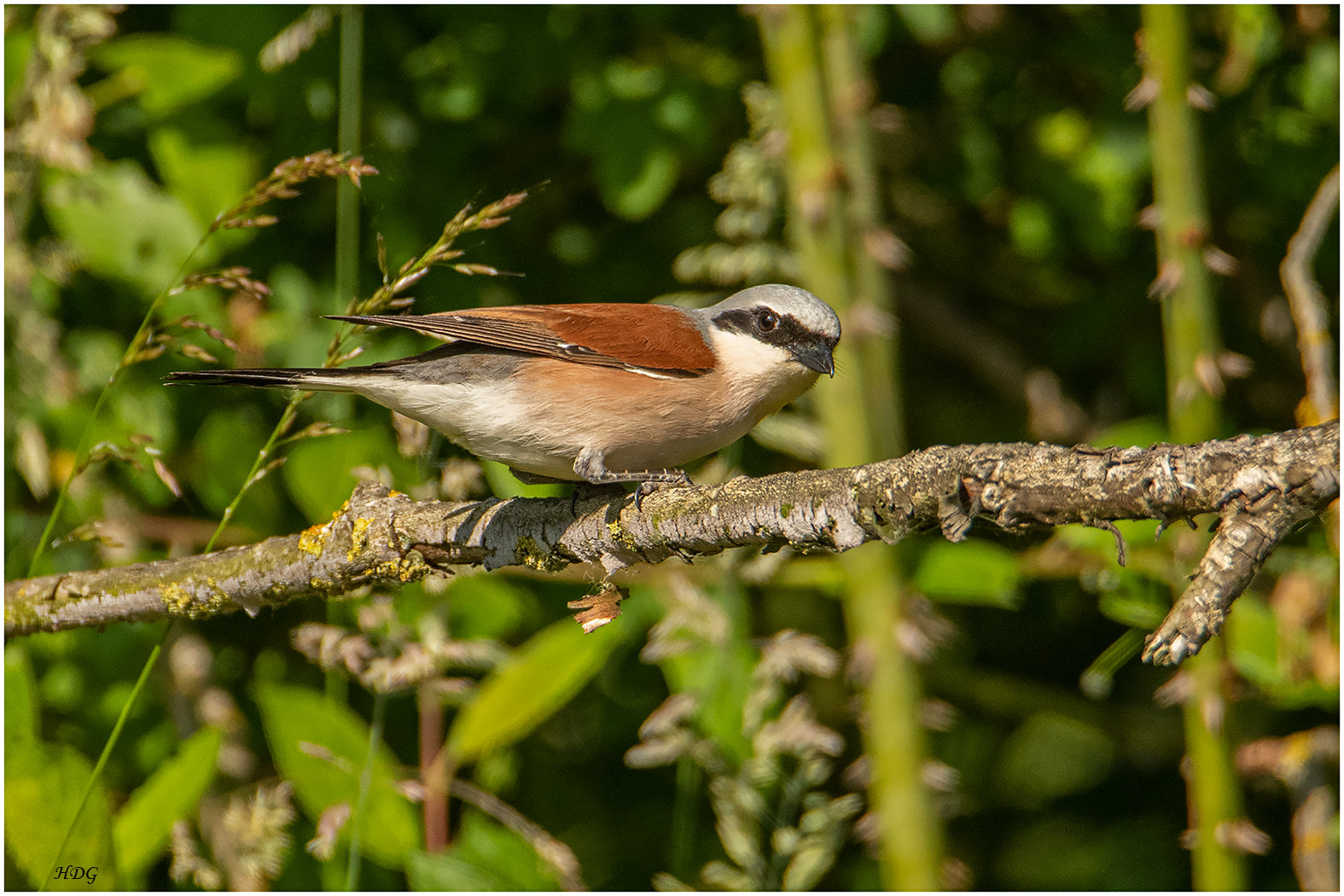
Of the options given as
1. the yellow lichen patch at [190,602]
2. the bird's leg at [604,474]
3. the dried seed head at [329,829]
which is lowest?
the dried seed head at [329,829]

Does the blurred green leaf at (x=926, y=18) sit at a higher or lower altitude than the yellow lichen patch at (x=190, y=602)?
higher

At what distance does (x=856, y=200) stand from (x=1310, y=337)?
127 centimetres

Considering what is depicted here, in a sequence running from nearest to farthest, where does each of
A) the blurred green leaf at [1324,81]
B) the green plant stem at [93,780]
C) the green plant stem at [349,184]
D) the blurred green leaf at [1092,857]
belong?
the green plant stem at [93,780] < the green plant stem at [349,184] < the blurred green leaf at [1324,81] < the blurred green leaf at [1092,857]

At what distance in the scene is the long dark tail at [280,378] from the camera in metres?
2.16

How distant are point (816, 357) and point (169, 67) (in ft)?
7.44

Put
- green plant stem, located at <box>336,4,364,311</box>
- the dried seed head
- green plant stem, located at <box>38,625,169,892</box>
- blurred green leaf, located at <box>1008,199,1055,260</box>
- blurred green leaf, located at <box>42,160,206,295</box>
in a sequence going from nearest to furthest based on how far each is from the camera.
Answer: green plant stem, located at <box>38,625,169,892</box> < the dried seed head < green plant stem, located at <box>336,4,364,311</box> < blurred green leaf, located at <box>42,160,206,295</box> < blurred green leaf, located at <box>1008,199,1055,260</box>

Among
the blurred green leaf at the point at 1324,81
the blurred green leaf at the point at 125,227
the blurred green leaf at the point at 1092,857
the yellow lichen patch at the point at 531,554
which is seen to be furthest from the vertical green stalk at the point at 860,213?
the blurred green leaf at the point at 1092,857

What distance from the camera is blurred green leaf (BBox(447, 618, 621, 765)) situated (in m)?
2.75

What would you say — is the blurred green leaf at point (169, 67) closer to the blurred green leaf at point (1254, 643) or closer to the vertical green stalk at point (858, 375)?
the vertical green stalk at point (858, 375)

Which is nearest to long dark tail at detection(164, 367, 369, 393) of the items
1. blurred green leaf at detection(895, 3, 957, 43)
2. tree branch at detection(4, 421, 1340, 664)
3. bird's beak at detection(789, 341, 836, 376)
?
tree branch at detection(4, 421, 1340, 664)

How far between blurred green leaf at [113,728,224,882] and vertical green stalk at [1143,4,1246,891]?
8.57ft

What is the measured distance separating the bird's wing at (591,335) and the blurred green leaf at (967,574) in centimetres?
99

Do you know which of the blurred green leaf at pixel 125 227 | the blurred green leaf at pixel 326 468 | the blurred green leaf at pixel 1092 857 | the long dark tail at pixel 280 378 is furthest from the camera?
the blurred green leaf at pixel 1092 857

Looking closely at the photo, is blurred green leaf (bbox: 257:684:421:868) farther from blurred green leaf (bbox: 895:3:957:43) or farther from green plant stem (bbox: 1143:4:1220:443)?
blurred green leaf (bbox: 895:3:957:43)
